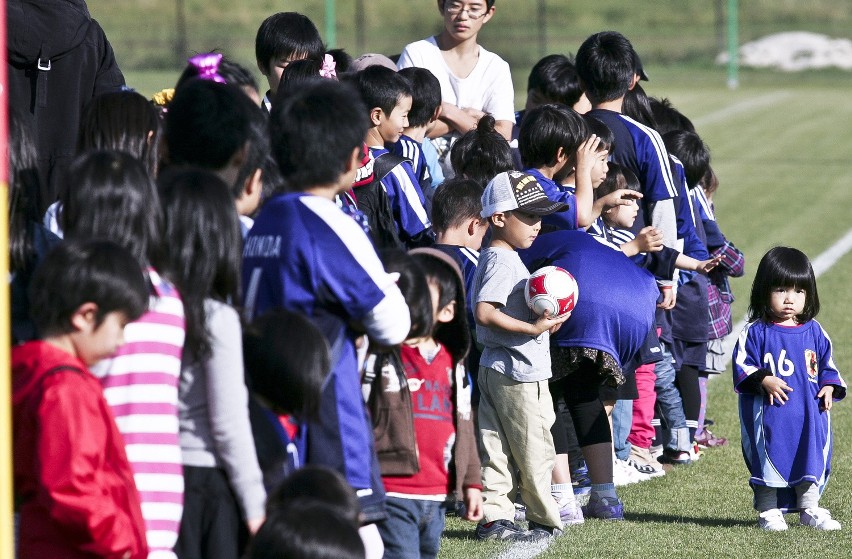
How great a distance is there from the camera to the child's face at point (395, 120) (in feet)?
18.6

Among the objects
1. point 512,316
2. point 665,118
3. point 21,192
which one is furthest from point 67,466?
point 665,118

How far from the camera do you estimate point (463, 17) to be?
727 centimetres

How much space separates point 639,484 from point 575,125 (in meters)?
1.90

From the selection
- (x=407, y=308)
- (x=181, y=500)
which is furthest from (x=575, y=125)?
(x=181, y=500)

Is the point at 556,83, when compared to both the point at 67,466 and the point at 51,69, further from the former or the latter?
the point at 67,466

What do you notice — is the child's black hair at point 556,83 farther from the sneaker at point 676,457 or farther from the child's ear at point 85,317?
the child's ear at point 85,317

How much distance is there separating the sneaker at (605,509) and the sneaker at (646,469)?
3.06 feet

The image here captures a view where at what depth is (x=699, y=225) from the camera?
7031 mm

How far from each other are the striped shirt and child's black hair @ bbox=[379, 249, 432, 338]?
2.41 ft

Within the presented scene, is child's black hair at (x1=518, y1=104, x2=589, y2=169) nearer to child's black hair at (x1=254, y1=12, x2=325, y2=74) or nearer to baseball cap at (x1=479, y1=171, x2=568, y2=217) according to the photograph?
baseball cap at (x1=479, y1=171, x2=568, y2=217)

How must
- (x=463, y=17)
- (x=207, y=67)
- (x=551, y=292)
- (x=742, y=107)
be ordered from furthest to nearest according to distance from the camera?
(x=742, y=107), (x=463, y=17), (x=551, y=292), (x=207, y=67)

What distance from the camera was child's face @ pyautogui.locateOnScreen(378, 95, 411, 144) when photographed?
5.68 meters

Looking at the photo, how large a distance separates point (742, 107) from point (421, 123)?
81.6 ft

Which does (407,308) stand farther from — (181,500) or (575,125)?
(575,125)
